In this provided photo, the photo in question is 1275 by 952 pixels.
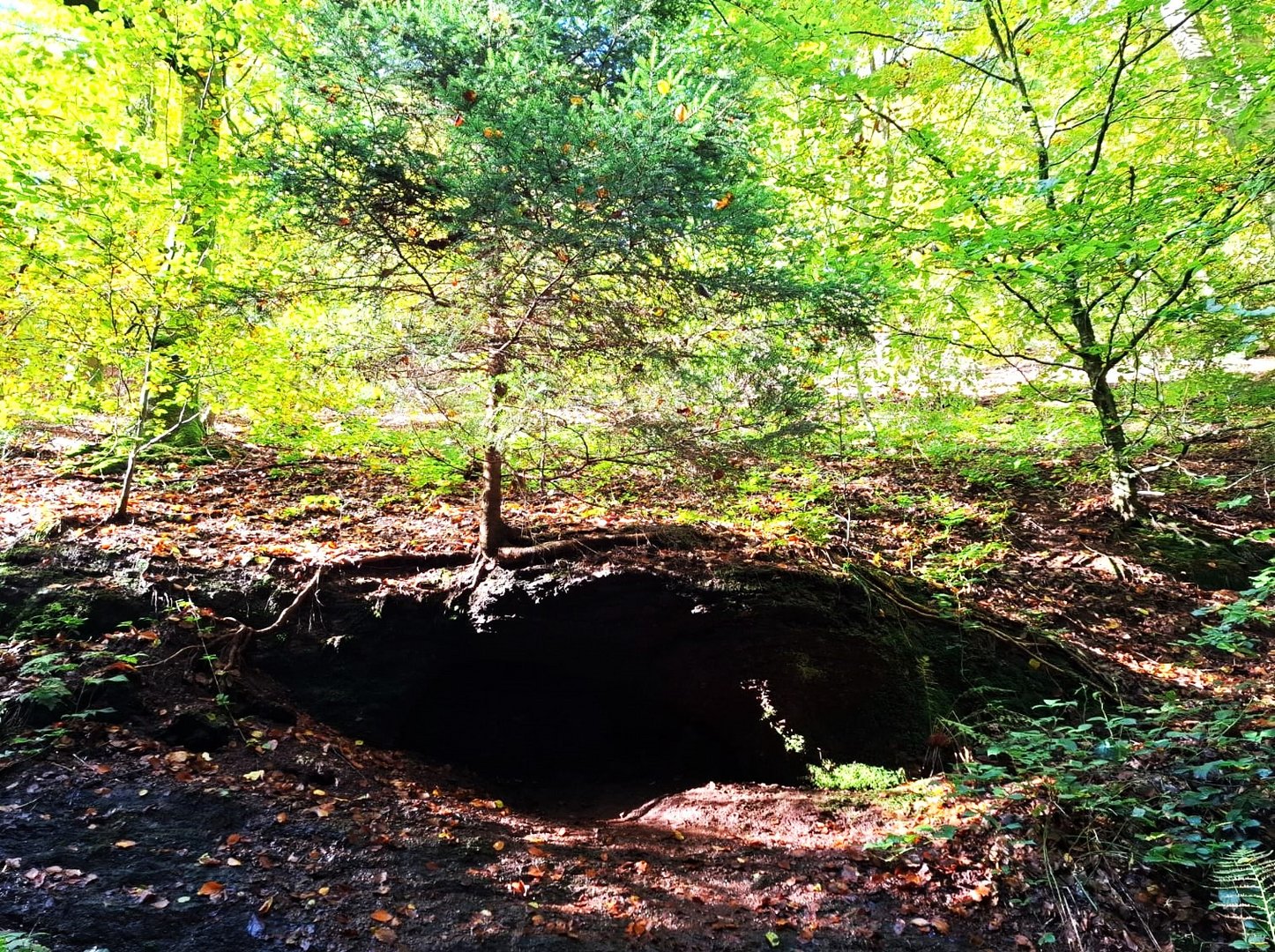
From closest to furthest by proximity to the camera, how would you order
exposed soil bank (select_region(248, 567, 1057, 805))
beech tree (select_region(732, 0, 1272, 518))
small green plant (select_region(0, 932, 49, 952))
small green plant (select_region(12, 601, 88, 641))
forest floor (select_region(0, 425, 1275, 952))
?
1. small green plant (select_region(0, 932, 49, 952))
2. forest floor (select_region(0, 425, 1275, 952))
3. small green plant (select_region(12, 601, 88, 641))
4. beech tree (select_region(732, 0, 1272, 518))
5. exposed soil bank (select_region(248, 567, 1057, 805))

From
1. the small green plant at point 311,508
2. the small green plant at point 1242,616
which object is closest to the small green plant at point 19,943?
the small green plant at point 311,508

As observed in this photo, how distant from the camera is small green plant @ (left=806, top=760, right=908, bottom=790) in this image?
Answer: 4.70 metres

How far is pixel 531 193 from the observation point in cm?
369

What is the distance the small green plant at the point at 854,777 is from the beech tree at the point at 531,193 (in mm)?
3733

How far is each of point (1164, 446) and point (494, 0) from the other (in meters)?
9.57

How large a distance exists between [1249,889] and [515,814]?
427 centimetres

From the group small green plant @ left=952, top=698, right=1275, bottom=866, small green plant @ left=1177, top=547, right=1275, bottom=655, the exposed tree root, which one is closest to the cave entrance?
the exposed tree root

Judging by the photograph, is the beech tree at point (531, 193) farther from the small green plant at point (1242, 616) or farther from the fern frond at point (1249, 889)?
the fern frond at point (1249, 889)

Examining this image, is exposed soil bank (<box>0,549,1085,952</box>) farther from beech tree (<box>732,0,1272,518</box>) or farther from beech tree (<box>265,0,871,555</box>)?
beech tree (<box>732,0,1272,518</box>)

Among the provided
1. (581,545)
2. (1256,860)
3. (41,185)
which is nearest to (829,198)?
(581,545)

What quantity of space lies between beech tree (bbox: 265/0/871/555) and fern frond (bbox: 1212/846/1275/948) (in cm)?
376

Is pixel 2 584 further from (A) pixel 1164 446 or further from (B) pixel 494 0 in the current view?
(A) pixel 1164 446

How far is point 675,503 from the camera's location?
6773 millimetres

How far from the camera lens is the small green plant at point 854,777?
185 inches
